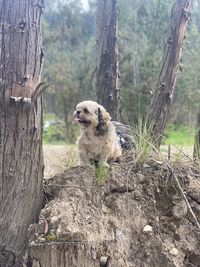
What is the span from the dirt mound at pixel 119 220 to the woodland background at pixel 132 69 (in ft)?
53.3

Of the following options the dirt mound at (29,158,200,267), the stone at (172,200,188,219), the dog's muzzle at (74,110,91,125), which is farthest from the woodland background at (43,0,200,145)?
the stone at (172,200,188,219)

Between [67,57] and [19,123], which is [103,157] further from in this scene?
[67,57]

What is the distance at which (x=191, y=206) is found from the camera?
5043mm

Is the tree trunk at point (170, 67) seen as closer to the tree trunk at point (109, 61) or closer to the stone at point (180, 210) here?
the tree trunk at point (109, 61)

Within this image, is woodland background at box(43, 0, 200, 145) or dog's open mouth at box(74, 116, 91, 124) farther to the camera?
woodland background at box(43, 0, 200, 145)

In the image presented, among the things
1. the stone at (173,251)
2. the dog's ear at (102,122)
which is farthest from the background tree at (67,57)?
the stone at (173,251)

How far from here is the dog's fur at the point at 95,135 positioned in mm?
5219

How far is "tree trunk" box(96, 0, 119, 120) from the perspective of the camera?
23.8ft

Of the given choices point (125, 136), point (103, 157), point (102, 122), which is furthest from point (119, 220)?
point (125, 136)

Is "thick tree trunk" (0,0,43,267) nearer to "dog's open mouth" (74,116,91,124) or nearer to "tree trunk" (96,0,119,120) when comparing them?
"dog's open mouth" (74,116,91,124)

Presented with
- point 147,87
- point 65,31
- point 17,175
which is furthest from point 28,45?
point 65,31

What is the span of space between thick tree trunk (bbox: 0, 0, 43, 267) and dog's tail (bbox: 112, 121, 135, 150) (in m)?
1.58

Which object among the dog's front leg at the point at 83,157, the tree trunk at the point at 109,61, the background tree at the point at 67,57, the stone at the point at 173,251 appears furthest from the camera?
the background tree at the point at 67,57

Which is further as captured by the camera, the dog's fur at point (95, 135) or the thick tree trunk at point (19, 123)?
the dog's fur at point (95, 135)
